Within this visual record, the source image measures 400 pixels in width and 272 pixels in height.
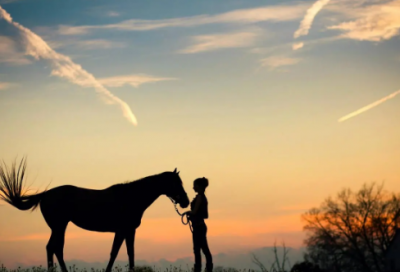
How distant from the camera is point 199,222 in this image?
12781 mm

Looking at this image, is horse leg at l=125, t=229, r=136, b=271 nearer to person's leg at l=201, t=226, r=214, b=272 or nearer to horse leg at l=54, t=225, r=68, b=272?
horse leg at l=54, t=225, r=68, b=272

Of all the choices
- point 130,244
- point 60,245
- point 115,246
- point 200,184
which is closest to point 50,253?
point 60,245

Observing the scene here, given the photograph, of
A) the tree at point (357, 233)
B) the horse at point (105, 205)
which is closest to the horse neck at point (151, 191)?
the horse at point (105, 205)

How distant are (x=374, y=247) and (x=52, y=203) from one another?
5440 centimetres

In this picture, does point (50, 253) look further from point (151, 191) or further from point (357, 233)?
point (357, 233)

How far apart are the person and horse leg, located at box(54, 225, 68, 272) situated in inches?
165

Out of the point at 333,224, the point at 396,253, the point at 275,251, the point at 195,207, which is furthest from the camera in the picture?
the point at 333,224

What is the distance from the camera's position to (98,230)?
15766 mm

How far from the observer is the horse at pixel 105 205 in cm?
1515

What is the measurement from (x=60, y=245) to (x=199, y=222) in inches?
191

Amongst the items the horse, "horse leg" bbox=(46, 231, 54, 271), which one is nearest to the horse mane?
the horse

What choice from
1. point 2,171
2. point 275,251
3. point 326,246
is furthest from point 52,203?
point 326,246

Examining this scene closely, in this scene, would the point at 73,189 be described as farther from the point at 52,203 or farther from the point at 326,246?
the point at 326,246

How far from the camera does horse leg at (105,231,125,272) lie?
1440 centimetres
